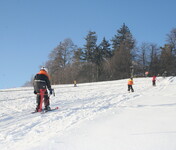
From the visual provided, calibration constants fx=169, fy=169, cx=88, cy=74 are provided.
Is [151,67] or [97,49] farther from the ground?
[97,49]

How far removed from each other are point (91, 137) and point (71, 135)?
17.4 inches

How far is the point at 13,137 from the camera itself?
12.3 feet

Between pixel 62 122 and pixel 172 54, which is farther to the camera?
pixel 172 54

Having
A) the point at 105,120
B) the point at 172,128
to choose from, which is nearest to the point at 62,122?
the point at 105,120

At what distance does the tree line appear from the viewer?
158ft

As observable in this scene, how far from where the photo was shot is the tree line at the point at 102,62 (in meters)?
48.2

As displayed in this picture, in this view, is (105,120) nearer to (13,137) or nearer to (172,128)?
(172,128)

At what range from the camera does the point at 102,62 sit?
51.4 m

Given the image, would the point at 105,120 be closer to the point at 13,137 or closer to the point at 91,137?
the point at 91,137

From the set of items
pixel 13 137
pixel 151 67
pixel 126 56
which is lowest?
pixel 13 137

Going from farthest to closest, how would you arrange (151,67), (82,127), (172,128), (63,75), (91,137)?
1. (151,67)
2. (63,75)
3. (82,127)
4. (172,128)
5. (91,137)

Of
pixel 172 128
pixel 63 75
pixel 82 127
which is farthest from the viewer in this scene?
pixel 63 75

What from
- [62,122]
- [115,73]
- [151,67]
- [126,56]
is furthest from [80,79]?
[62,122]

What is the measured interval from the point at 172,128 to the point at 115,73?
46.7 meters
